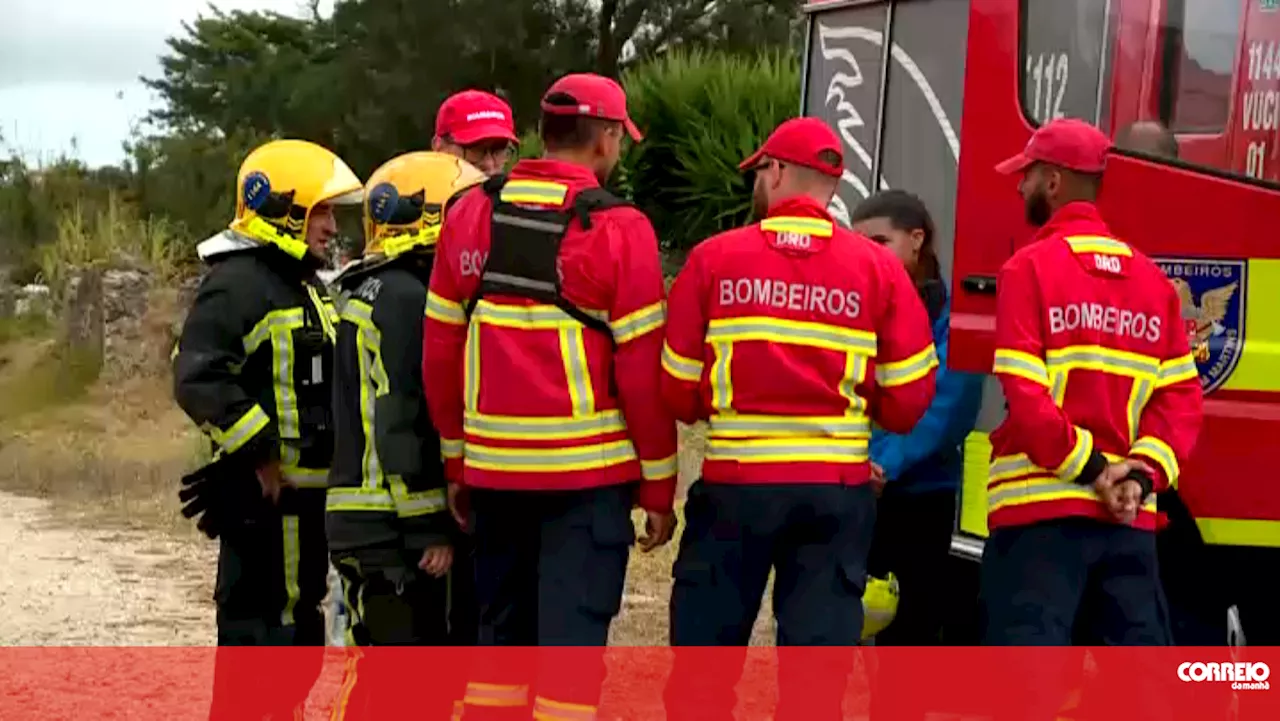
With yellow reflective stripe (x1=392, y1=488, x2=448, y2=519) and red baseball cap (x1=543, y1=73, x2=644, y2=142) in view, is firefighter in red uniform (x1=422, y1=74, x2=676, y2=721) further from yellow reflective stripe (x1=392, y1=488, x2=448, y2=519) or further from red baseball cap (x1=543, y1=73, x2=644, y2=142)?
yellow reflective stripe (x1=392, y1=488, x2=448, y2=519)

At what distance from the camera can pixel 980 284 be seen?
5188 millimetres

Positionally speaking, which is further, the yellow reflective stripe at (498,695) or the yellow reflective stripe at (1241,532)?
the yellow reflective stripe at (1241,532)

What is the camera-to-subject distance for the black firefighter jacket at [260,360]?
4.79m

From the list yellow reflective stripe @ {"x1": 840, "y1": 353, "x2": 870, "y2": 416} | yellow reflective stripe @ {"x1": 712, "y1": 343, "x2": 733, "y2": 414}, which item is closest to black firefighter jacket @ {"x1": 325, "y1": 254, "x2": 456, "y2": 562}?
yellow reflective stripe @ {"x1": 712, "y1": 343, "x2": 733, "y2": 414}

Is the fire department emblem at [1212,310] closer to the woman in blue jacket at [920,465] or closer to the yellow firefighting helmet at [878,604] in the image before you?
the woman in blue jacket at [920,465]

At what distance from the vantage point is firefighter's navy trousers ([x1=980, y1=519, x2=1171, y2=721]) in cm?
418

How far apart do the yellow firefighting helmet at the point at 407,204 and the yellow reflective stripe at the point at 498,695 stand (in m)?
1.11

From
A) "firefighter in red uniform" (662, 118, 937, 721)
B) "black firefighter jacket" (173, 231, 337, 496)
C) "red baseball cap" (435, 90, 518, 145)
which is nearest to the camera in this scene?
"firefighter in red uniform" (662, 118, 937, 721)

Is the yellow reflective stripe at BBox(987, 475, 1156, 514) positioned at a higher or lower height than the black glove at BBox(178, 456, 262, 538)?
higher

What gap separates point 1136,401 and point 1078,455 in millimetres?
222

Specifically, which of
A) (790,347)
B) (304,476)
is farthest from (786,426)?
(304,476)

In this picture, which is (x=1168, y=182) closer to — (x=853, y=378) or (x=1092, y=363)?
(x=1092, y=363)

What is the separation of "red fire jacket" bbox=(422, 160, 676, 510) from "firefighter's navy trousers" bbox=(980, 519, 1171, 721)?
0.85 meters

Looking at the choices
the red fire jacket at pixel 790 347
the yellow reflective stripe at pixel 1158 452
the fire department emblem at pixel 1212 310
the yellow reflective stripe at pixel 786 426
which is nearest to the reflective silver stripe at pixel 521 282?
the red fire jacket at pixel 790 347
